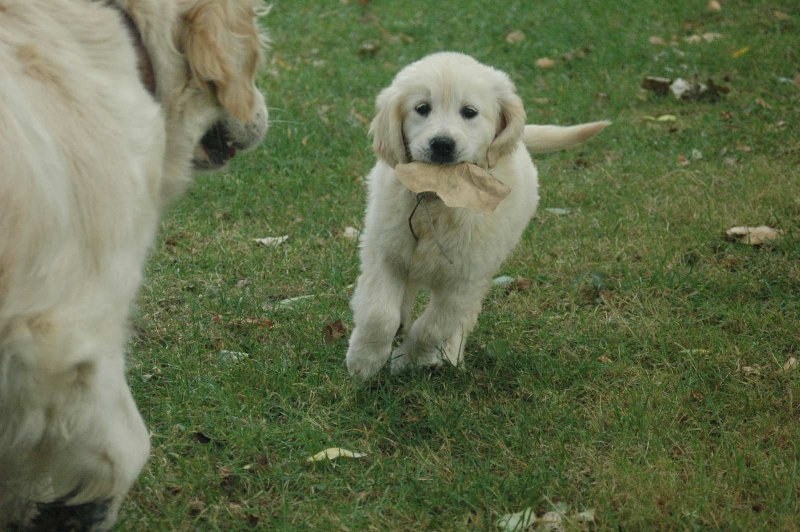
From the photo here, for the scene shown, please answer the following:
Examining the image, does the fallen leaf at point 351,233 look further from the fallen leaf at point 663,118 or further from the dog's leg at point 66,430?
the fallen leaf at point 663,118

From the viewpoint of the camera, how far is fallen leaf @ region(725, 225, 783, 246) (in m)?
4.22

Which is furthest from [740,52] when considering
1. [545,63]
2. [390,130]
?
[390,130]

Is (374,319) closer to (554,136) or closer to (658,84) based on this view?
(554,136)

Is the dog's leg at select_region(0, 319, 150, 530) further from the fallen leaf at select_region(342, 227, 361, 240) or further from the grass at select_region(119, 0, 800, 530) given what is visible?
the fallen leaf at select_region(342, 227, 361, 240)

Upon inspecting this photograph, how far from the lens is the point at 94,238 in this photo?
1954 mm

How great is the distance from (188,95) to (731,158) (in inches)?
156

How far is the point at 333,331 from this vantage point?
3580mm

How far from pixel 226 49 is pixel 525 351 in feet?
5.50

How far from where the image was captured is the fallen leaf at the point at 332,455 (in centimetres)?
277

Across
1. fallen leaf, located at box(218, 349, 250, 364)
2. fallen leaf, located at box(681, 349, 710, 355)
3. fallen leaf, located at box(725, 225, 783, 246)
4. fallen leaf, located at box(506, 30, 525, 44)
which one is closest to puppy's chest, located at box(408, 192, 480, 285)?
fallen leaf, located at box(218, 349, 250, 364)

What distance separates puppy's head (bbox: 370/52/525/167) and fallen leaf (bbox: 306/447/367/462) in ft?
3.24

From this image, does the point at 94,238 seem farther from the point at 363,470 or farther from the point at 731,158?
the point at 731,158

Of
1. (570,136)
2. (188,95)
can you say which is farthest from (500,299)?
(188,95)

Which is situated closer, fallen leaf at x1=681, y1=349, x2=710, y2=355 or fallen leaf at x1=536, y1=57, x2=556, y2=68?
fallen leaf at x1=681, y1=349, x2=710, y2=355
